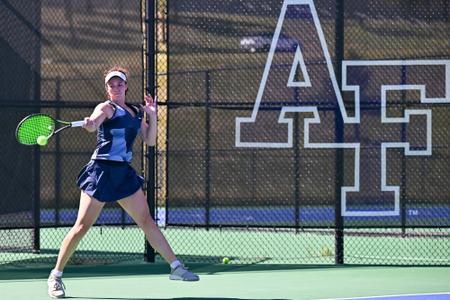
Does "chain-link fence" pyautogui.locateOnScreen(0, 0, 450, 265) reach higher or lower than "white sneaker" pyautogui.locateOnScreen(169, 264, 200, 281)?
higher

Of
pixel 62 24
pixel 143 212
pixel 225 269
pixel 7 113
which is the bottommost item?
pixel 225 269

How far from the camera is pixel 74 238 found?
7.44 m

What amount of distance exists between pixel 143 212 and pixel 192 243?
4532 millimetres

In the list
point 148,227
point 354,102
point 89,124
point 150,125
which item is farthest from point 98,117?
point 354,102

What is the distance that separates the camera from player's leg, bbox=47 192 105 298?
292 inches

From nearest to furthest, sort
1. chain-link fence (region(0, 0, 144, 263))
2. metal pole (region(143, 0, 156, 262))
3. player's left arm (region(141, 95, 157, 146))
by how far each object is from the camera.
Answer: player's left arm (region(141, 95, 157, 146)), metal pole (region(143, 0, 156, 262)), chain-link fence (region(0, 0, 144, 263))

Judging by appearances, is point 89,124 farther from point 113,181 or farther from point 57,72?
point 57,72

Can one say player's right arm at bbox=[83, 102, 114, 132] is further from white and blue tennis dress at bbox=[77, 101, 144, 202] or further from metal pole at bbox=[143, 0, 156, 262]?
metal pole at bbox=[143, 0, 156, 262]

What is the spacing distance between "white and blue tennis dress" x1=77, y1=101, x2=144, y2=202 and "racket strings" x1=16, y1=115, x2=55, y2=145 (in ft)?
1.33

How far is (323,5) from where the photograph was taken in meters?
9.89

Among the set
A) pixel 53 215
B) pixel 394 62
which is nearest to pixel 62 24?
pixel 53 215

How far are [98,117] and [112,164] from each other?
0.51 meters

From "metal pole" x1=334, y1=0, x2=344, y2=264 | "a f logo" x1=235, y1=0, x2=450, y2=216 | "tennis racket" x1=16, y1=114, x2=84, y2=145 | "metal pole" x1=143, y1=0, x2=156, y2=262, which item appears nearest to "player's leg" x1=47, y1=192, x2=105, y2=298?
"tennis racket" x1=16, y1=114, x2=84, y2=145

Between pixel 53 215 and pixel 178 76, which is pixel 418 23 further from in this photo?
pixel 53 215
